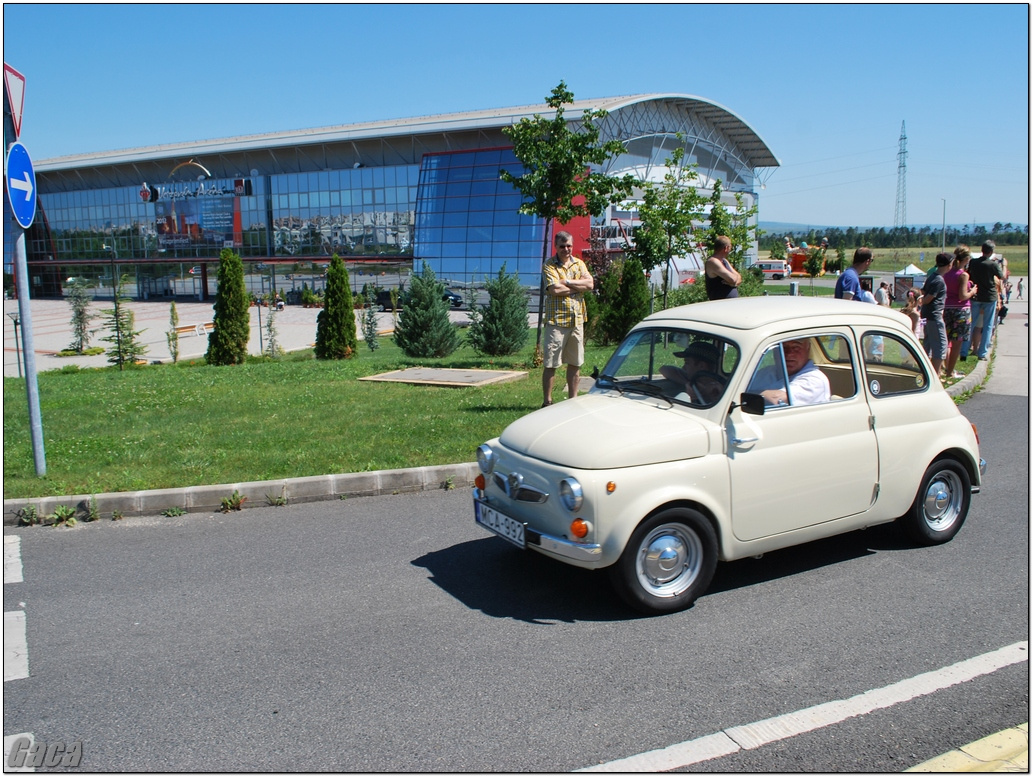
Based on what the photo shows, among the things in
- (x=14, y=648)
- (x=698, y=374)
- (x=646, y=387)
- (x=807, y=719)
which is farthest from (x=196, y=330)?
(x=807, y=719)

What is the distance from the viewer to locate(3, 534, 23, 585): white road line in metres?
5.50

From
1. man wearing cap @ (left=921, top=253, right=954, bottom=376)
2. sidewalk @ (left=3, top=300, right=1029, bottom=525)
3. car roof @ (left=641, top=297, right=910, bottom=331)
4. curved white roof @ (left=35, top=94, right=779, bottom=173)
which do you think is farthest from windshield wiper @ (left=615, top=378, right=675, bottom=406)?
curved white roof @ (left=35, top=94, right=779, bottom=173)

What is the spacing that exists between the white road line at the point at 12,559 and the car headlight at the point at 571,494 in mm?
3748

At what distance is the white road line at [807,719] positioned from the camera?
10.8 ft

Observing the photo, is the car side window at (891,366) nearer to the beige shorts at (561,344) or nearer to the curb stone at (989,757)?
the curb stone at (989,757)

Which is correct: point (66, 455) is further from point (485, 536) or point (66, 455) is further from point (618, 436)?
point (618, 436)

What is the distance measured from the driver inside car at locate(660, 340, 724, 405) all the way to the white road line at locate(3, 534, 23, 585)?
181 inches

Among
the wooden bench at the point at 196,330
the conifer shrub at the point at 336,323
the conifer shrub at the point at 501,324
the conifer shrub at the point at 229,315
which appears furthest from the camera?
the wooden bench at the point at 196,330

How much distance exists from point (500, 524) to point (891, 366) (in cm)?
300

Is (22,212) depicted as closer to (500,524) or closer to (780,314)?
(500,524)

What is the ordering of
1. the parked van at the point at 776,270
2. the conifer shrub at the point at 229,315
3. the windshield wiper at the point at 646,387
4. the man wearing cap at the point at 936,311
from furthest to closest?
the parked van at the point at 776,270 → the conifer shrub at the point at 229,315 → the man wearing cap at the point at 936,311 → the windshield wiper at the point at 646,387

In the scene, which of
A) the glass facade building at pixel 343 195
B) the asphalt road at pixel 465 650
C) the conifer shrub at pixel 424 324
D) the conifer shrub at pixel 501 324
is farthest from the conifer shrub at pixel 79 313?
the glass facade building at pixel 343 195

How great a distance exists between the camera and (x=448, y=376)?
13.2m

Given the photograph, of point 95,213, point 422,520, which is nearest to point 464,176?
point 95,213
